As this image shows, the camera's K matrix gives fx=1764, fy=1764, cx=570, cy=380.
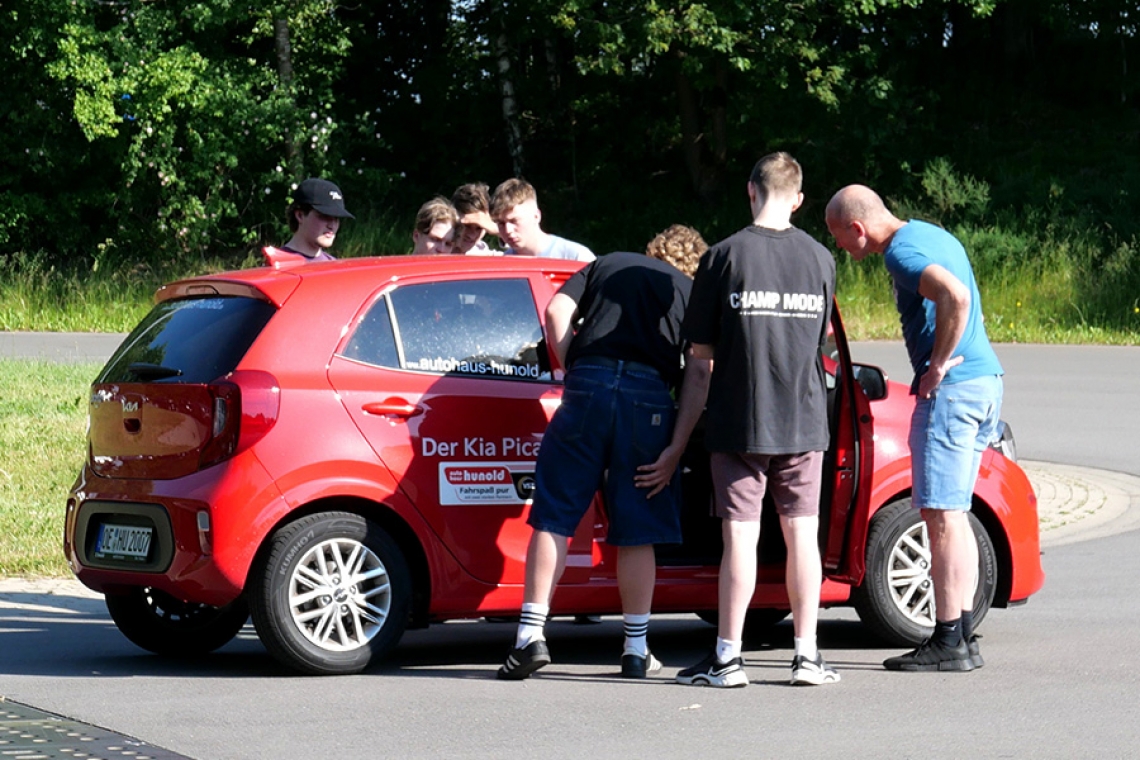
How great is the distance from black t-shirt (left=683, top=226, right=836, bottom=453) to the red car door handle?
1.13 metres

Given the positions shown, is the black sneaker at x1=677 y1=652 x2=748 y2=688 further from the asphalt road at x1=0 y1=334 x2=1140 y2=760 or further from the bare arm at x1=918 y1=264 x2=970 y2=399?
the bare arm at x1=918 y1=264 x2=970 y2=399

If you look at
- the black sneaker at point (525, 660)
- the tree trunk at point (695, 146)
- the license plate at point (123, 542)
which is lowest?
the black sneaker at point (525, 660)

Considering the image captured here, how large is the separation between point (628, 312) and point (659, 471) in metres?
0.62

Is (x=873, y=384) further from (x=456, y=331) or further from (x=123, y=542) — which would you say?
(x=123, y=542)

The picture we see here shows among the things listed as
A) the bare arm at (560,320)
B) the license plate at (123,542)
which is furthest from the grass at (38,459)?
the bare arm at (560,320)

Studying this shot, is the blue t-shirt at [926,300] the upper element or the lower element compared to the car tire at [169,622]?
upper

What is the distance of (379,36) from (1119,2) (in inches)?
626

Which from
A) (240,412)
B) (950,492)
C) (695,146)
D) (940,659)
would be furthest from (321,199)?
(695,146)

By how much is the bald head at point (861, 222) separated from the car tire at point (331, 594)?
2175 mm

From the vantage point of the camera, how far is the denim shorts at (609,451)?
6703 millimetres

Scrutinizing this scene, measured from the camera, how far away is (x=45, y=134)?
3288 centimetres

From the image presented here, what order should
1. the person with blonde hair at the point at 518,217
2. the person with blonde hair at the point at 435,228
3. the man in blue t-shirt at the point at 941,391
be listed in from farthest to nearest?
the person with blonde hair at the point at 435,228, the person with blonde hair at the point at 518,217, the man in blue t-shirt at the point at 941,391

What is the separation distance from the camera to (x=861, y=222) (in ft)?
23.0

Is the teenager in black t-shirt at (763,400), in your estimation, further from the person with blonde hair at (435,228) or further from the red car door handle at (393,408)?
the person with blonde hair at (435,228)
